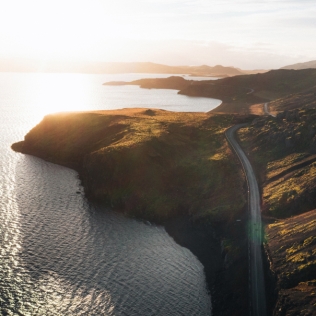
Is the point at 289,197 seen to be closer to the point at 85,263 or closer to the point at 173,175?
the point at 173,175

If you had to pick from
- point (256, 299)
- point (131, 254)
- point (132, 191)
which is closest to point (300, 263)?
point (256, 299)

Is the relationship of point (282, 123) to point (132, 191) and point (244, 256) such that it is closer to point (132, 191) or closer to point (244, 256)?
point (132, 191)

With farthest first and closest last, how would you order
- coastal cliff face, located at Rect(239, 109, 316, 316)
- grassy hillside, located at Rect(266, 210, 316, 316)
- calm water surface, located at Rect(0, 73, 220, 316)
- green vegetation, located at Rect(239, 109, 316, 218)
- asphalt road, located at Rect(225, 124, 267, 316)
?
1. green vegetation, located at Rect(239, 109, 316, 218)
2. calm water surface, located at Rect(0, 73, 220, 316)
3. asphalt road, located at Rect(225, 124, 267, 316)
4. coastal cliff face, located at Rect(239, 109, 316, 316)
5. grassy hillside, located at Rect(266, 210, 316, 316)

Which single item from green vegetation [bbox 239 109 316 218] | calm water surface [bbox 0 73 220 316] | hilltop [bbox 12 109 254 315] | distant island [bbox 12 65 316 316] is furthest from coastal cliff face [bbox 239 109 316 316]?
calm water surface [bbox 0 73 220 316]

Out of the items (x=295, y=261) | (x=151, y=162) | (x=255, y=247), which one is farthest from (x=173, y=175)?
(x=295, y=261)

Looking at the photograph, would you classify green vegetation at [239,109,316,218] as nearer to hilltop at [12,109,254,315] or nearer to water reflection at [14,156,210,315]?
hilltop at [12,109,254,315]

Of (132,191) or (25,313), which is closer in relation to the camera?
(25,313)

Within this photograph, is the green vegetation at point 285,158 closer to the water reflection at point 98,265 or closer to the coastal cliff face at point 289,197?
the coastal cliff face at point 289,197

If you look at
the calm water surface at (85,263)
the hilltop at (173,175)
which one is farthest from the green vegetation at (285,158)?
the calm water surface at (85,263)
